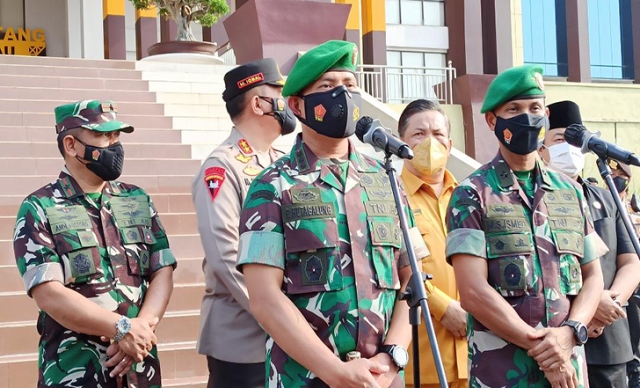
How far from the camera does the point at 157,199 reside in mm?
7512

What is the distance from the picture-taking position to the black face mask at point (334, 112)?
2988mm

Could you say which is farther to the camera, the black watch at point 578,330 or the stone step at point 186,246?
the stone step at point 186,246

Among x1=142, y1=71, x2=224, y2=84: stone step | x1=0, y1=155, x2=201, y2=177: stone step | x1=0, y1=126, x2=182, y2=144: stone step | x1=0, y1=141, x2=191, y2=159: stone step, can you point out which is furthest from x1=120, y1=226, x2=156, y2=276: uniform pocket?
x1=142, y1=71, x2=224, y2=84: stone step

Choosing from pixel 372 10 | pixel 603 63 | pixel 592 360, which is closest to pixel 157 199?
pixel 592 360

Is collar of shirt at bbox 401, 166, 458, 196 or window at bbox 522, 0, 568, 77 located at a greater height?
window at bbox 522, 0, 568, 77

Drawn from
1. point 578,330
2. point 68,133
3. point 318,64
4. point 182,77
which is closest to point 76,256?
point 68,133

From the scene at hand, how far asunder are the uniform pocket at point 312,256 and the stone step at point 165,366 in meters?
2.89

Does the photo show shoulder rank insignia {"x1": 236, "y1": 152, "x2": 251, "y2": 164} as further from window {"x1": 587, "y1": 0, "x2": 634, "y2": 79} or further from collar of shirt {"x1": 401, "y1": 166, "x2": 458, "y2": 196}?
window {"x1": 587, "y1": 0, "x2": 634, "y2": 79}

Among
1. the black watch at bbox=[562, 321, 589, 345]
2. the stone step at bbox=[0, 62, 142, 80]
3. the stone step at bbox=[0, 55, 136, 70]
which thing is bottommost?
the black watch at bbox=[562, 321, 589, 345]

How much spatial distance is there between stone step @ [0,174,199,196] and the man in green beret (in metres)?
4.70

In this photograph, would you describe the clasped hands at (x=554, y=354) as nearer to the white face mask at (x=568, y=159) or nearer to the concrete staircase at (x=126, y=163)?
the white face mask at (x=568, y=159)

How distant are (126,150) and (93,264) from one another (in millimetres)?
4925

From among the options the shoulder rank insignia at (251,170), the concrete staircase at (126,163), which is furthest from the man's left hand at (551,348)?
the concrete staircase at (126,163)

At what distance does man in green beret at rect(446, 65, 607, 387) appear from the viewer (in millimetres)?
3234
